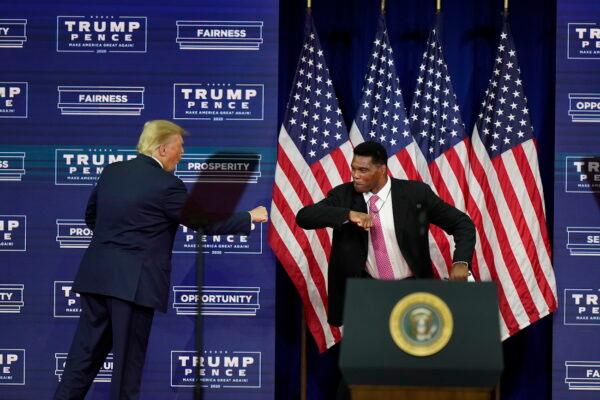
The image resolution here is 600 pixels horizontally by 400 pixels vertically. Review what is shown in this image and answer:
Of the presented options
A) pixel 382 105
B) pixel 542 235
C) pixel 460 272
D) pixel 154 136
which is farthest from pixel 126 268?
pixel 542 235

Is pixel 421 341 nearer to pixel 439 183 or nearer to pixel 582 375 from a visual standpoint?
pixel 439 183

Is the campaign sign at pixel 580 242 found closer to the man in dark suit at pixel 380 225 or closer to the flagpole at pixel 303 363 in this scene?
the man in dark suit at pixel 380 225

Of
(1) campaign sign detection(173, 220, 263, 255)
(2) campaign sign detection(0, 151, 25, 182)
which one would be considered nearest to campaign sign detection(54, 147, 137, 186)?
(2) campaign sign detection(0, 151, 25, 182)

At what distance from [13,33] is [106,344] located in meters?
2.29

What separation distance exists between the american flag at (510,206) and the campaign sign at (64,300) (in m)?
2.64

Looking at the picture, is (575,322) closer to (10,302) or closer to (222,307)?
(222,307)

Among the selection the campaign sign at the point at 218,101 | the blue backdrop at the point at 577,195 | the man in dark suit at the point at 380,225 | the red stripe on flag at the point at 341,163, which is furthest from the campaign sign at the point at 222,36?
the blue backdrop at the point at 577,195

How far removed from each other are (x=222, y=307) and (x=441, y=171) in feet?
5.52

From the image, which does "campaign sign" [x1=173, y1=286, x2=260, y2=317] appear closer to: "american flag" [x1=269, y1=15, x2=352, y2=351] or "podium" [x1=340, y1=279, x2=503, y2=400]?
"american flag" [x1=269, y1=15, x2=352, y2=351]

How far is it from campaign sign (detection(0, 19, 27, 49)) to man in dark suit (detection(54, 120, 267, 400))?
1.56 metres

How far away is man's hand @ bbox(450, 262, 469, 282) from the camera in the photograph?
4772 millimetres

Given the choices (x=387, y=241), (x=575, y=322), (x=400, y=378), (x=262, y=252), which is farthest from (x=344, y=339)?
(x=575, y=322)

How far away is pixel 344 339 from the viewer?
11.0 feet

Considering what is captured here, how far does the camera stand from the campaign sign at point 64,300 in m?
6.11
